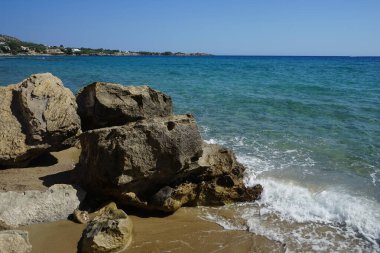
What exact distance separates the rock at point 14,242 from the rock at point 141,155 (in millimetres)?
1751

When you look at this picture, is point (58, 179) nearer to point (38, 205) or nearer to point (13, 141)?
point (13, 141)

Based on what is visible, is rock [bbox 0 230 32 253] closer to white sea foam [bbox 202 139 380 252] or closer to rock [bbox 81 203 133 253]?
rock [bbox 81 203 133 253]

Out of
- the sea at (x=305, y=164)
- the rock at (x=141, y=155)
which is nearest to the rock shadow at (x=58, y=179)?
the rock at (x=141, y=155)

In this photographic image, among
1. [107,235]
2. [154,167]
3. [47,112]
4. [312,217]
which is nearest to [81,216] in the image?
[107,235]

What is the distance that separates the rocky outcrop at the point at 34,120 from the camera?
26.5 feet

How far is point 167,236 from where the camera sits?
6.52m

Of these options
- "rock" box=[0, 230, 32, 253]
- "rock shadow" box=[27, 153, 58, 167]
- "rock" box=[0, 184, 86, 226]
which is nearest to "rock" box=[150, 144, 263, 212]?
"rock" box=[0, 184, 86, 226]

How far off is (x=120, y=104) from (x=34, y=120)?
1.80m

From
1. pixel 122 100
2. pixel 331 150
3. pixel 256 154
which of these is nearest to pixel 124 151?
pixel 122 100

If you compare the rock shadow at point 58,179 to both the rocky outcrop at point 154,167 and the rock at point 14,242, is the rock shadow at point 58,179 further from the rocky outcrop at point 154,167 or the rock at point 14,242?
the rock at point 14,242

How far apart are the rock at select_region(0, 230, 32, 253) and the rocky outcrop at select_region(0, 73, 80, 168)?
2736mm

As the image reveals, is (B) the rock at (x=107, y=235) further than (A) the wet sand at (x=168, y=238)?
No

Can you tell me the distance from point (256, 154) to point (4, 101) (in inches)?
264

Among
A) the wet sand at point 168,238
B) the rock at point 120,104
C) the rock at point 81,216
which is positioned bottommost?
the wet sand at point 168,238
